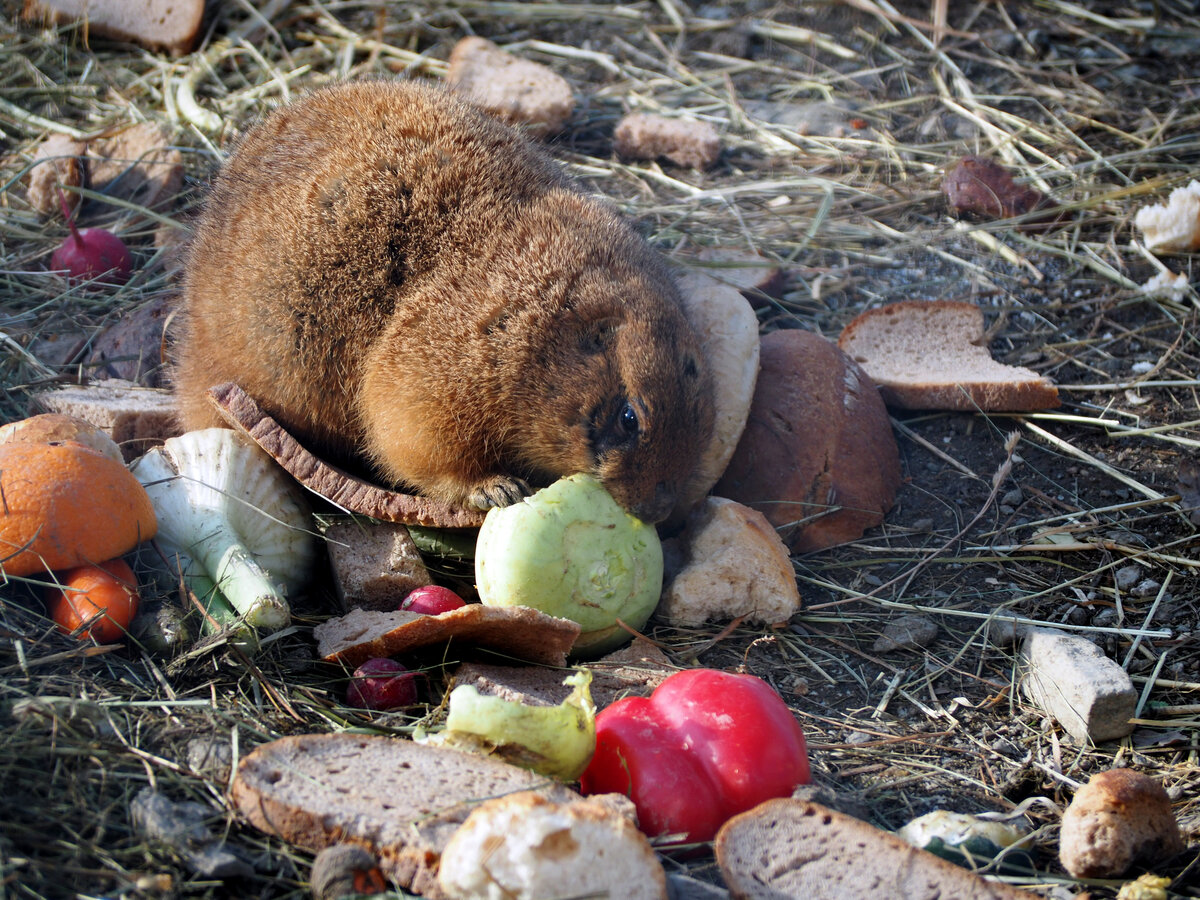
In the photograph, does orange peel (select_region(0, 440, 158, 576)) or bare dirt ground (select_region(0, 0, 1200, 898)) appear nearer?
bare dirt ground (select_region(0, 0, 1200, 898))

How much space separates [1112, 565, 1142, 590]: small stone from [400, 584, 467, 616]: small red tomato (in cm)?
272

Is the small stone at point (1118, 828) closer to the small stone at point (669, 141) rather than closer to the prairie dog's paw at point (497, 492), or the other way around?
the prairie dog's paw at point (497, 492)

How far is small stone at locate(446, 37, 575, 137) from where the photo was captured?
23.2ft

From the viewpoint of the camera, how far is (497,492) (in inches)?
163

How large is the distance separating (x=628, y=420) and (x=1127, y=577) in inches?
86.9

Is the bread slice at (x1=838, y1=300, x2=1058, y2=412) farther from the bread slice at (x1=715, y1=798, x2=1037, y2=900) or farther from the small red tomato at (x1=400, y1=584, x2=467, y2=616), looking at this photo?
the bread slice at (x1=715, y1=798, x2=1037, y2=900)

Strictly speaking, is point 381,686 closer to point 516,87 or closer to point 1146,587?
point 1146,587

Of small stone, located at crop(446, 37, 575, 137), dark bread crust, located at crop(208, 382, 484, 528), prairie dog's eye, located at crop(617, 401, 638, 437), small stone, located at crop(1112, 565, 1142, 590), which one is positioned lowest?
small stone, located at crop(1112, 565, 1142, 590)

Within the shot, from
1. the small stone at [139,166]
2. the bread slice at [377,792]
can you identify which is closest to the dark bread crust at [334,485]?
the bread slice at [377,792]

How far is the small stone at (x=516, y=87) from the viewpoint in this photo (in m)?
7.07

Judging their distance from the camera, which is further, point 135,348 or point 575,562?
point 135,348

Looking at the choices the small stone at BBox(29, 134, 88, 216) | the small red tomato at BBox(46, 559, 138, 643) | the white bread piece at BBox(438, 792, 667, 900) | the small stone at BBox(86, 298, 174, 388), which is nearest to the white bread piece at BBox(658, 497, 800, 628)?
the white bread piece at BBox(438, 792, 667, 900)

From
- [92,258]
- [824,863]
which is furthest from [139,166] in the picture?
[824,863]

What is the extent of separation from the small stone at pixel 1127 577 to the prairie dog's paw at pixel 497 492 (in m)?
2.48
